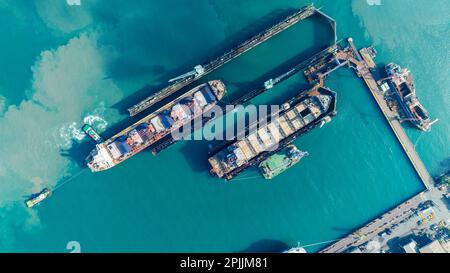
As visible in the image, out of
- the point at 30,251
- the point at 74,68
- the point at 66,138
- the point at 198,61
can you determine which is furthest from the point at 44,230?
the point at 198,61

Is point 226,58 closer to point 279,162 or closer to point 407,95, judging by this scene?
point 279,162

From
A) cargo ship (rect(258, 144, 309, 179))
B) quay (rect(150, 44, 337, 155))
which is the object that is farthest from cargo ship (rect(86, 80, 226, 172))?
cargo ship (rect(258, 144, 309, 179))

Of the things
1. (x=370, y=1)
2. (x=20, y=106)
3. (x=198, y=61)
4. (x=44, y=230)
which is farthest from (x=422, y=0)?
(x=44, y=230)

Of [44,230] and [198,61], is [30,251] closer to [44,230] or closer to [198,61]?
[44,230]

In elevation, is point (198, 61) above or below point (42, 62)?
below

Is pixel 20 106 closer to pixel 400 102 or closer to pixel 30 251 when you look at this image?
pixel 30 251

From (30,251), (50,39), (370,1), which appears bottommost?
(30,251)
